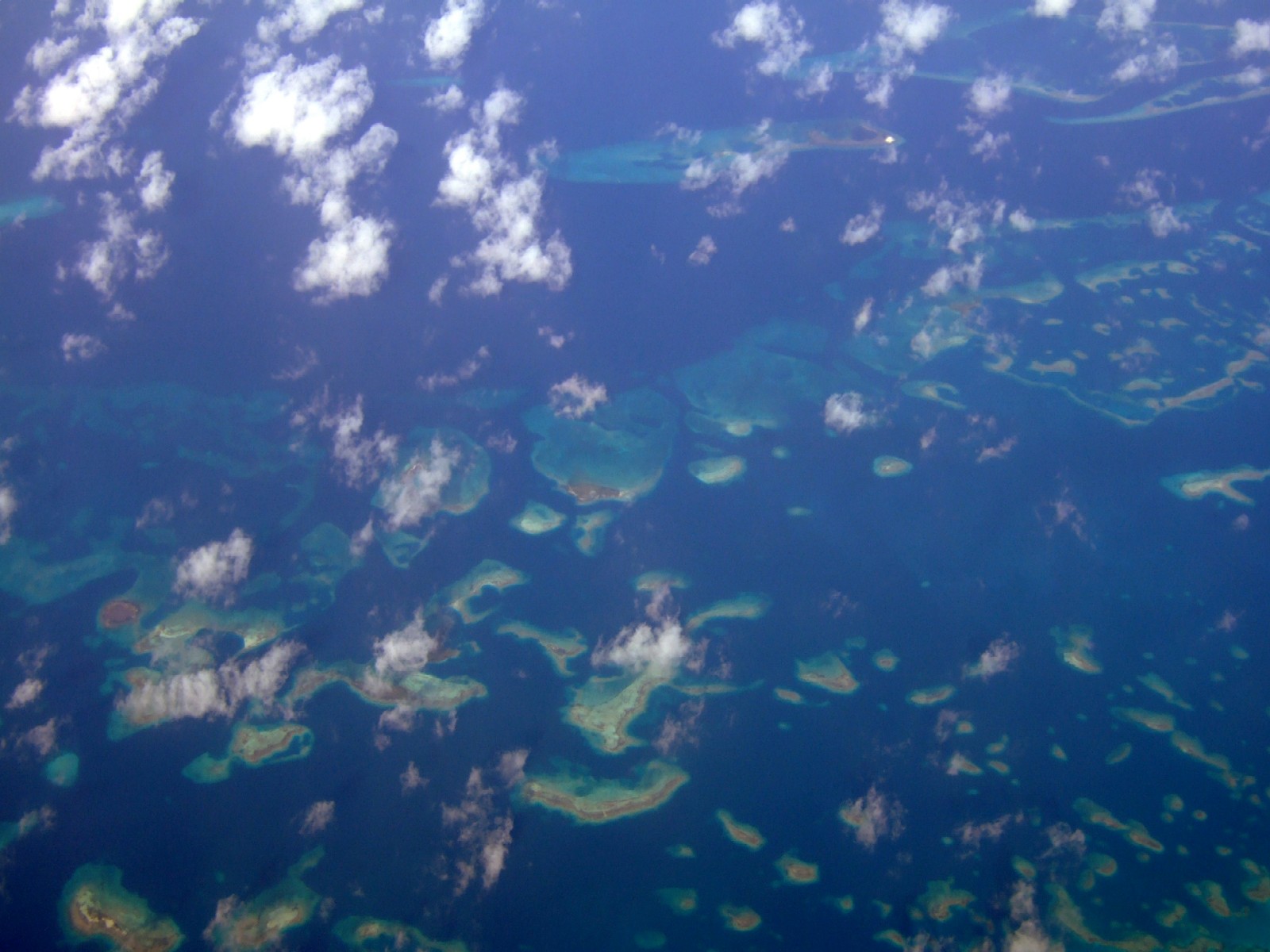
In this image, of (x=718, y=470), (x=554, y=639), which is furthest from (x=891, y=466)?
(x=554, y=639)

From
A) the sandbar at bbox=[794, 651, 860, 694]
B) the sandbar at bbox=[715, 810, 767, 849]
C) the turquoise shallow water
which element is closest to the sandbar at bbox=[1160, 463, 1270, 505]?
the turquoise shallow water

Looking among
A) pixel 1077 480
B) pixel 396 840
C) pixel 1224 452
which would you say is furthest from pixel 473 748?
pixel 1224 452

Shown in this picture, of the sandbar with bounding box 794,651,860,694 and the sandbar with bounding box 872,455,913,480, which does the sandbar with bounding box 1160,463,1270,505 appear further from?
the sandbar with bounding box 794,651,860,694

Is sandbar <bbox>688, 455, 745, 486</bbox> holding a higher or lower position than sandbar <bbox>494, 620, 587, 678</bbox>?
higher

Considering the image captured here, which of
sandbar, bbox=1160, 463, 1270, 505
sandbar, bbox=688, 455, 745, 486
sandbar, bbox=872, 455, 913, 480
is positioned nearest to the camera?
sandbar, bbox=1160, 463, 1270, 505

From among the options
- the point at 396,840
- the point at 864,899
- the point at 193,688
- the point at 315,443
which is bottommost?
the point at 864,899

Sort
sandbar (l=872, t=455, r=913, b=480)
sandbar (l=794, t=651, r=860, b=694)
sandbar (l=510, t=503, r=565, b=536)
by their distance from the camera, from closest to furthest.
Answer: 1. sandbar (l=794, t=651, r=860, b=694)
2. sandbar (l=510, t=503, r=565, b=536)
3. sandbar (l=872, t=455, r=913, b=480)

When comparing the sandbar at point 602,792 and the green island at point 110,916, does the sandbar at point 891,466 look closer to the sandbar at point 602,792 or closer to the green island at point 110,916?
the sandbar at point 602,792

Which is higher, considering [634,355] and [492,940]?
[634,355]

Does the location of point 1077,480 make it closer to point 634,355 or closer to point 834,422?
point 834,422
